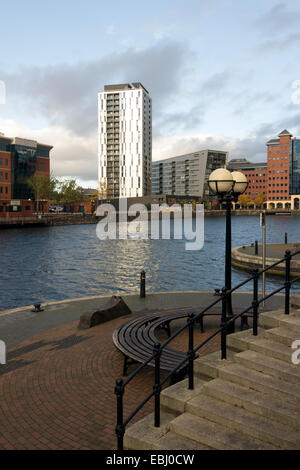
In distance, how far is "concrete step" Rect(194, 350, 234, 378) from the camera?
17.8 feet

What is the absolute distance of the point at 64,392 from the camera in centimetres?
673

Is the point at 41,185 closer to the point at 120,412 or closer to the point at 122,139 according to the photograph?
the point at 122,139

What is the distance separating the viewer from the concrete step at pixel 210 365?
5434mm

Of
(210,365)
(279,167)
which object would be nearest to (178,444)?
(210,365)

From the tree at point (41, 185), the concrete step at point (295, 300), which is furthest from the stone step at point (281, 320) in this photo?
the tree at point (41, 185)

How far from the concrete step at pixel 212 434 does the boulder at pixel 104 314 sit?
259 inches

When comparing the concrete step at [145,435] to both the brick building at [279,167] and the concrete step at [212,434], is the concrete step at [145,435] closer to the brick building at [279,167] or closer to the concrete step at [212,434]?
the concrete step at [212,434]

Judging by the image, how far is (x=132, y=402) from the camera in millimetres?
6328

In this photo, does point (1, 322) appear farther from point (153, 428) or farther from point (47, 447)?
point (153, 428)

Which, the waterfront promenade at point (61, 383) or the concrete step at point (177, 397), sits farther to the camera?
the waterfront promenade at point (61, 383)

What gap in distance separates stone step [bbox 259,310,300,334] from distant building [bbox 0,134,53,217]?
89553 mm

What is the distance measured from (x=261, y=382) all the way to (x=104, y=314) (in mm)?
7309

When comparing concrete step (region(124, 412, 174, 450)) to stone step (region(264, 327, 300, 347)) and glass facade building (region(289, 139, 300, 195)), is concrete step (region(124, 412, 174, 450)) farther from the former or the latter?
glass facade building (region(289, 139, 300, 195))
